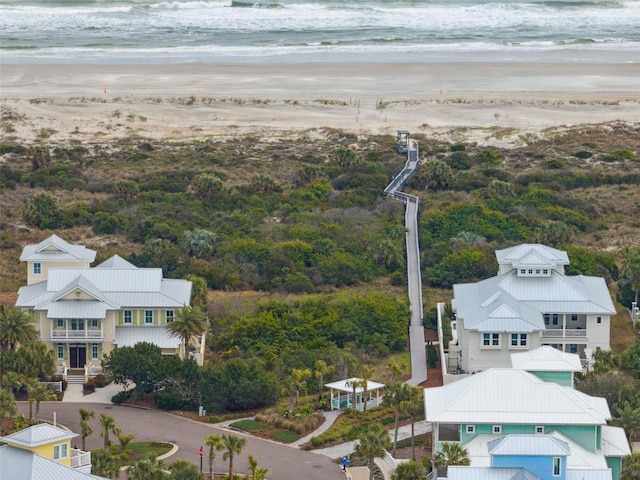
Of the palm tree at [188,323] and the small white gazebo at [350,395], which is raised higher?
the palm tree at [188,323]

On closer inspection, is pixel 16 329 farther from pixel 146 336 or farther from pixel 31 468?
pixel 31 468

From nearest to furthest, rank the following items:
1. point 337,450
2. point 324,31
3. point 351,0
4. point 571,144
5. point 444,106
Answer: point 337,450 < point 571,144 < point 444,106 < point 324,31 < point 351,0

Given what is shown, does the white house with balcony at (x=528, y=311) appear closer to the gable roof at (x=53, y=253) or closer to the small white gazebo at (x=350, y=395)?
the small white gazebo at (x=350, y=395)

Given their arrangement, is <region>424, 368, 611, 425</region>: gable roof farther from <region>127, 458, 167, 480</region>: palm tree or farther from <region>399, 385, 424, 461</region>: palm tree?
<region>127, 458, 167, 480</region>: palm tree

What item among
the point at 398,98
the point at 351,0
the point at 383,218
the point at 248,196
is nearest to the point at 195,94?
the point at 398,98

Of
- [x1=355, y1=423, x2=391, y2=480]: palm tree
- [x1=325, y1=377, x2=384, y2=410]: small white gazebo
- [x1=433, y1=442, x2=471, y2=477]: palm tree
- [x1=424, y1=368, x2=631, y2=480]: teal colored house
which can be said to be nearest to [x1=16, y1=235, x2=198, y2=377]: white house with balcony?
[x1=325, y1=377, x2=384, y2=410]: small white gazebo

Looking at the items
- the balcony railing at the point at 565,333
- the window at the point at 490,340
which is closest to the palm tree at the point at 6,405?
the window at the point at 490,340

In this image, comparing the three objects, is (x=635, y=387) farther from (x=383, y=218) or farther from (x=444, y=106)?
(x=444, y=106)
